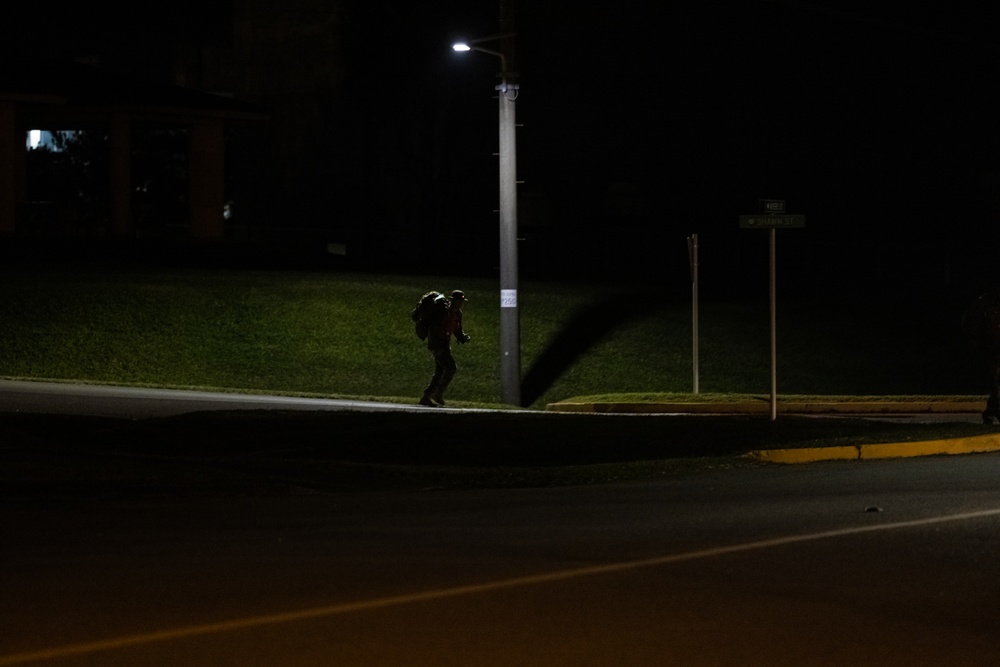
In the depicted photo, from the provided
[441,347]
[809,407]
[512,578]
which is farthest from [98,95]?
[512,578]

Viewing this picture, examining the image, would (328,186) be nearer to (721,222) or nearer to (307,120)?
(307,120)

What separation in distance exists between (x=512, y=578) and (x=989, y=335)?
12.7 meters

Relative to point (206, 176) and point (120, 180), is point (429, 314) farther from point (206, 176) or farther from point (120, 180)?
point (206, 176)

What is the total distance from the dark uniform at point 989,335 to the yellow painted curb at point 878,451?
275cm

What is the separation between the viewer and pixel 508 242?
25.3 m

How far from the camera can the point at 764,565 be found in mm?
9742

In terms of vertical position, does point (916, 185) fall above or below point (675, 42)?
below

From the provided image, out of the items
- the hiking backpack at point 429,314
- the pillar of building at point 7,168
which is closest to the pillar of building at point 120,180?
the pillar of building at point 7,168

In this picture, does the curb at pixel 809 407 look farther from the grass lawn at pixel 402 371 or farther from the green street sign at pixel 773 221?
the green street sign at pixel 773 221

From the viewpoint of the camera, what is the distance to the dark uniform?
20.4 metres

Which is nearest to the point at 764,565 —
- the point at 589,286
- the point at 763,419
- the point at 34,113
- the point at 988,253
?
the point at 763,419

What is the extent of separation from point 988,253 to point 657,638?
46099 millimetres

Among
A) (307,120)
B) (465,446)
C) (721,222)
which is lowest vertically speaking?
(465,446)

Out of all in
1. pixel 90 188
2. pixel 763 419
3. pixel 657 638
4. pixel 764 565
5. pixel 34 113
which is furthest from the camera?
pixel 90 188
